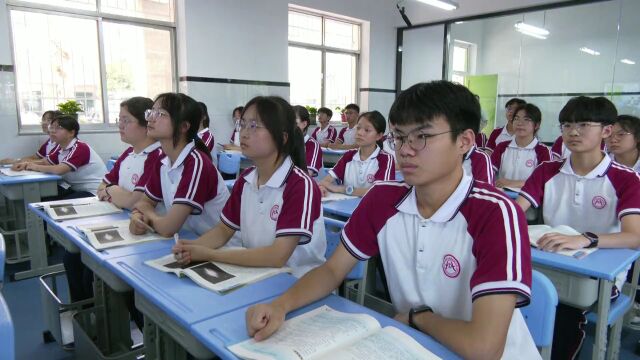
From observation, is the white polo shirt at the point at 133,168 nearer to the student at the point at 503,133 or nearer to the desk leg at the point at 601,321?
the desk leg at the point at 601,321

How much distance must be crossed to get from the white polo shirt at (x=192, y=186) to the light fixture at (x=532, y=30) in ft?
20.2

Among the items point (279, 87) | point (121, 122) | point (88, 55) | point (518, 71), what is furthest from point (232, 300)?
point (518, 71)

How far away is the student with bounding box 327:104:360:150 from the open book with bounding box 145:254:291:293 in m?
5.41

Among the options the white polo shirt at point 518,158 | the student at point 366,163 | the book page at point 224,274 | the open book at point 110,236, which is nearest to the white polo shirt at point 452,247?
the book page at point 224,274

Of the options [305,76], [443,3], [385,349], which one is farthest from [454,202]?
[305,76]

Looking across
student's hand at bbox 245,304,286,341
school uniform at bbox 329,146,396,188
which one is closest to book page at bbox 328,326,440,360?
student's hand at bbox 245,304,286,341

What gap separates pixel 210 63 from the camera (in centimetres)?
603

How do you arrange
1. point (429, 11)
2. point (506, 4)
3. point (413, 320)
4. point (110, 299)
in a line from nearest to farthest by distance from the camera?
point (413, 320) → point (110, 299) → point (506, 4) → point (429, 11)

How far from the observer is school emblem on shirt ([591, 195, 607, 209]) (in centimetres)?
207

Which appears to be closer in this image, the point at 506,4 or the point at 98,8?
the point at 98,8

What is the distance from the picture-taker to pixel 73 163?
3766 millimetres

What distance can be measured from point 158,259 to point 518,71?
6.66 m

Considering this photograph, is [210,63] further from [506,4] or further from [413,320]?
[413,320]

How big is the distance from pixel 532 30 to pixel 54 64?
21.1 ft
